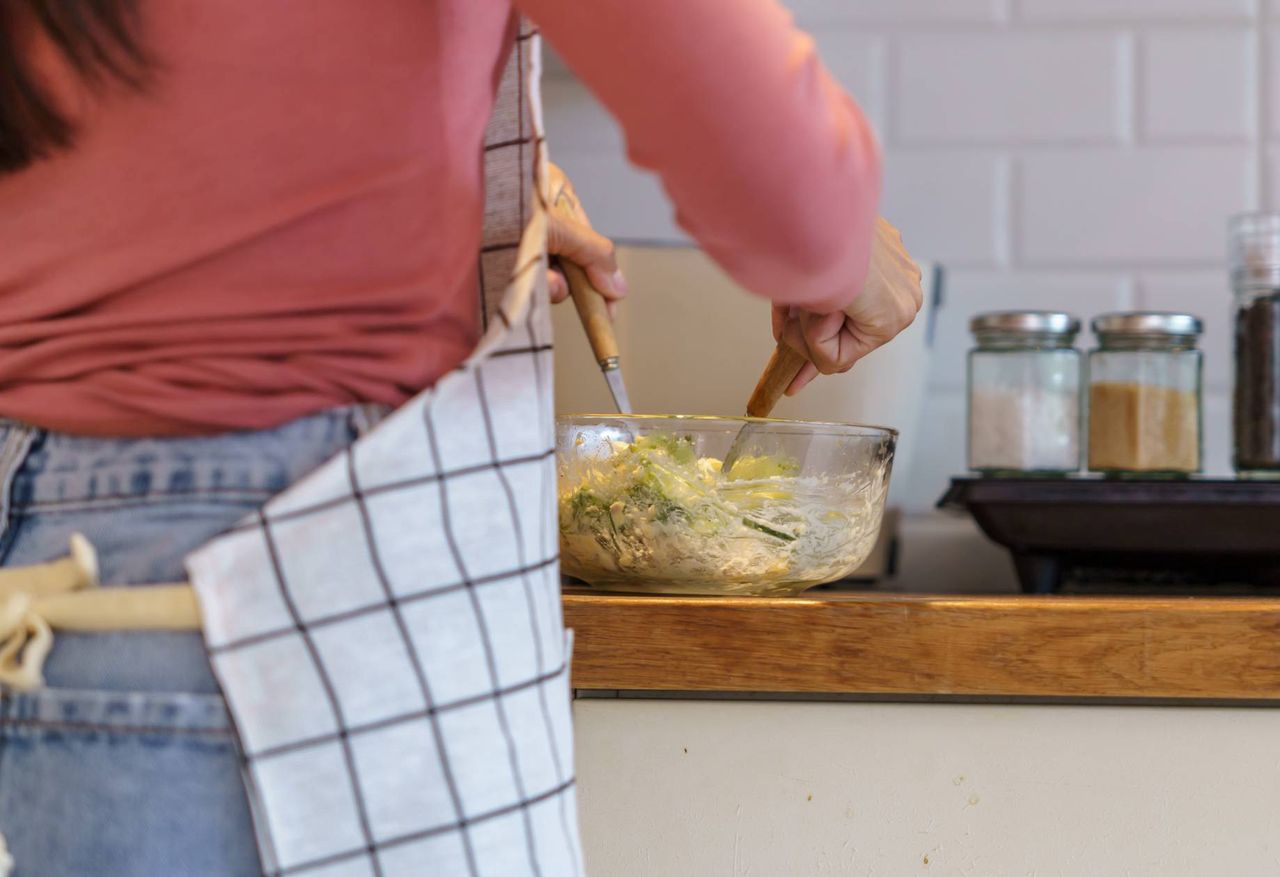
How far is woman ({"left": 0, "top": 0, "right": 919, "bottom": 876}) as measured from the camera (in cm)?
35

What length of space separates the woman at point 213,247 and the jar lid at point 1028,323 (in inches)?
28.1

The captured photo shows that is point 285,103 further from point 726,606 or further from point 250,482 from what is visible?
point 726,606

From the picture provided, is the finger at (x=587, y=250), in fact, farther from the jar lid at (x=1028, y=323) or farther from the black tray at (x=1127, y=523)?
the jar lid at (x=1028, y=323)

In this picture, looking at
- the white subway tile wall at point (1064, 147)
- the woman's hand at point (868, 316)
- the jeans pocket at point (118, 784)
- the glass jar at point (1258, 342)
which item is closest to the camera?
the jeans pocket at point (118, 784)

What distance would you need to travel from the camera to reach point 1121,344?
1076mm

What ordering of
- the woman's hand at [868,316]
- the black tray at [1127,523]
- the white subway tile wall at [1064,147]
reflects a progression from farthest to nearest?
the white subway tile wall at [1064,147] → the black tray at [1127,523] → the woman's hand at [868,316]

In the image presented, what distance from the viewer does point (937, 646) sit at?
24.2 inches

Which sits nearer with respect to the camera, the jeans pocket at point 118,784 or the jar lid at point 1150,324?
the jeans pocket at point 118,784

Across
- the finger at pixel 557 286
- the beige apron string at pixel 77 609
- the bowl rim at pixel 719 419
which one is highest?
the finger at pixel 557 286

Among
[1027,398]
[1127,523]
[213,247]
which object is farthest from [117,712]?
[1027,398]

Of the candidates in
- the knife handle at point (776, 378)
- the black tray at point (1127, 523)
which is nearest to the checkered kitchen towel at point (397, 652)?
the knife handle at point (776, 378)

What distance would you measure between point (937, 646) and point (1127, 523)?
0.36m

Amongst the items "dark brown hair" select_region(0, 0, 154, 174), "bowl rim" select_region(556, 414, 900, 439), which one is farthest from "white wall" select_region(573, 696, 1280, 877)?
"dark brown hair" select_region(0, 0, 154, 174)

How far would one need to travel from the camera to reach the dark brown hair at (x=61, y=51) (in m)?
0.37
